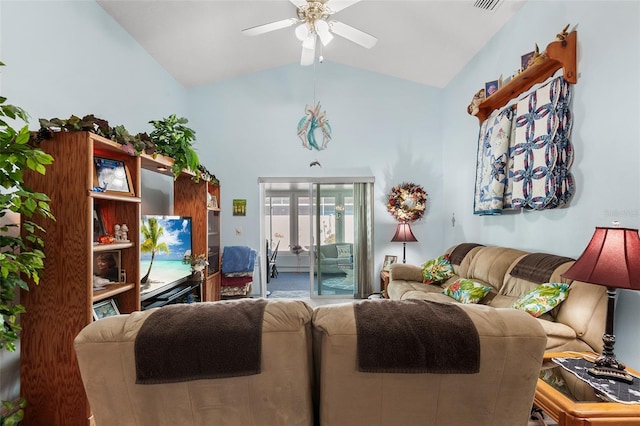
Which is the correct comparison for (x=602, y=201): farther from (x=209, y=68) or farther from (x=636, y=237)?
(x=209, y=68)

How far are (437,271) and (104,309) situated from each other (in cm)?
334

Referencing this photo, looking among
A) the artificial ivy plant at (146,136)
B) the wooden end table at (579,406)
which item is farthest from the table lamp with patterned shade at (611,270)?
the artificial ivy plant at (146,136)

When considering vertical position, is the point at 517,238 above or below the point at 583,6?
below

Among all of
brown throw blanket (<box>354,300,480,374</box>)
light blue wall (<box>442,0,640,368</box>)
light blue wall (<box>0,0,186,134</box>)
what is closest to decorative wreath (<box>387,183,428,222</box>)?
light blue wall (<box>442,0,640,368</box>)

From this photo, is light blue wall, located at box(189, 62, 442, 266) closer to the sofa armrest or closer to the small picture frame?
the small picture frame

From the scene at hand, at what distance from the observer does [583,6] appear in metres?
2.23

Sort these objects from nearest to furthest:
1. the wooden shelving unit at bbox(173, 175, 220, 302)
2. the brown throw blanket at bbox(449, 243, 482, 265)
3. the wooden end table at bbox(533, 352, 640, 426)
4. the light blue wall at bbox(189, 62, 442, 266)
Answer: the wooden end table at bbox(533, 352, 640, 426), the brown throw blanket at bbox(449, 243, 482, 265), the wooden shelving unit at bbox(173, 175, 220, 302), the light blue wall at bbox(189, 62, 442, 266)

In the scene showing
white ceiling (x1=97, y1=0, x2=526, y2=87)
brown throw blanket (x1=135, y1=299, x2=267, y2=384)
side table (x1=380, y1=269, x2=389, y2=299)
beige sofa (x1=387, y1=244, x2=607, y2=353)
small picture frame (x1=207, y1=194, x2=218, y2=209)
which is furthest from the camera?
side table (x1=380, y1=269, x2=389, y2=299)

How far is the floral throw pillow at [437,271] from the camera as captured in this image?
366cm

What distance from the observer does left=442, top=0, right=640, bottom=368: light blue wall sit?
186 centimetres

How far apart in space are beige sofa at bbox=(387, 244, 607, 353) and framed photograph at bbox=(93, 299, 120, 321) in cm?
248

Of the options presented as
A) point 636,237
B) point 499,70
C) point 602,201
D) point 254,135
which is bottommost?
point 636,237

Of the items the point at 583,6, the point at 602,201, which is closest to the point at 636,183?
the point at 602,201

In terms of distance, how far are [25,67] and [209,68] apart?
8.69 ft
